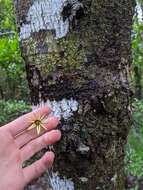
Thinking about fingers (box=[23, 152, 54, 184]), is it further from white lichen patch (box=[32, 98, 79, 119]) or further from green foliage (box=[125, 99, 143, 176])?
green foliage (box=[125, 99, 143, 176])

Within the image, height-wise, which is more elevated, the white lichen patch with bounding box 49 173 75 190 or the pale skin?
the pale skin

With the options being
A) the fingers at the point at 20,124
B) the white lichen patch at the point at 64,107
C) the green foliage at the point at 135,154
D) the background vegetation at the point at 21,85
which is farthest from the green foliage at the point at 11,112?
the white lichen patch at the point at 64,107

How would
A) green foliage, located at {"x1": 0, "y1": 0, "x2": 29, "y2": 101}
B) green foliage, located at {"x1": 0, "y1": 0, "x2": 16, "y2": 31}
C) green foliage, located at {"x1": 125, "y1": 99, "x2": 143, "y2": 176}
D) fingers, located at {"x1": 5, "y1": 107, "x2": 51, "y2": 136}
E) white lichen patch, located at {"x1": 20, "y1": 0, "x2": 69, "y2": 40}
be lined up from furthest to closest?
green foliage, located at {"x1": 0, "y1": 0, "x2": 16, "y2": 31}
green foliage, located at {"x1": 0, "y1": 0, "x2": 29, "y2": 101}
green foliage, located at {"x1": 125, "y1": 99, "x2": 143, "y2": 176}
fingers, located at {"x1": 5, "y1": 107, "x2": 51, "y2": 136}
white lichen patch, located at {"x1": 20, "y1": 0, "x2": 69, "y2": 40}

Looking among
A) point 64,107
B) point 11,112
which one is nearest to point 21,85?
point 11,112

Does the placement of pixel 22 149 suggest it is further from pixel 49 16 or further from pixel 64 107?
pixel 49 16

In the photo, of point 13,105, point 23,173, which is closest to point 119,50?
point 23,173

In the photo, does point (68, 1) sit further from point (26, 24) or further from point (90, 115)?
point (90, 115)

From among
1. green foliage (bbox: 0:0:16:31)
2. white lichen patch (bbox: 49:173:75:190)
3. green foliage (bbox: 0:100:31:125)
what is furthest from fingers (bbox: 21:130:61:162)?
green foliage (bbox: 0:0:16:31)
